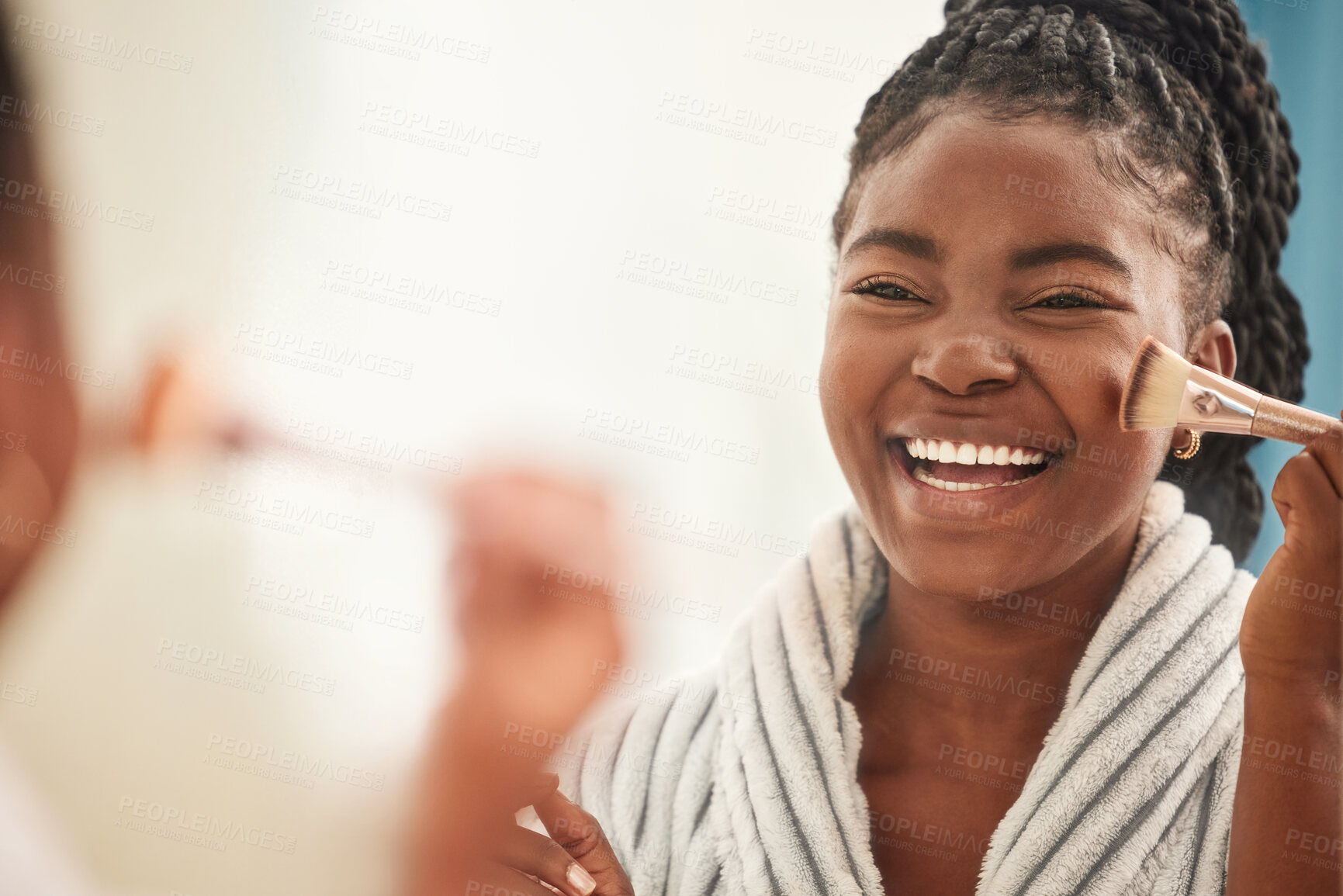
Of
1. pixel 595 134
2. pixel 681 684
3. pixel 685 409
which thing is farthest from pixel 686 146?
pixel 681 684

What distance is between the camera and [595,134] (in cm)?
76

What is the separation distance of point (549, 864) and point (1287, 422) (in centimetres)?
53

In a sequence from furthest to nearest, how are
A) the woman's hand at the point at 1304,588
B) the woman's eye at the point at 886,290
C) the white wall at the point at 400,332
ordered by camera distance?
the white wall at the point at 400,332
the woman's eye at the point at 886,290
the woman's hand at the point at 1304,588

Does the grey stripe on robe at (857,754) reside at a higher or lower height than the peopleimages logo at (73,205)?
lower

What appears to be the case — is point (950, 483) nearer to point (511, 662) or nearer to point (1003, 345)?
point (1003, 345)

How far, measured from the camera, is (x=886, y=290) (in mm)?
610

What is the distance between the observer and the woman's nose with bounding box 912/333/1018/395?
56 cm

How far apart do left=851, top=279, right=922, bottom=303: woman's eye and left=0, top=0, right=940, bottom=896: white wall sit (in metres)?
0.11

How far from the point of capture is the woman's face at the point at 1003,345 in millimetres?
561

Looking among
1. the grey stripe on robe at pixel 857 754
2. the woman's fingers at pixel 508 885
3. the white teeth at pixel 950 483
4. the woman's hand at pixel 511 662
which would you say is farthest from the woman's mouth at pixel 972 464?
the woman's fingers at pixel 508 885

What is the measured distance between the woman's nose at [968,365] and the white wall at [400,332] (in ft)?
0.56

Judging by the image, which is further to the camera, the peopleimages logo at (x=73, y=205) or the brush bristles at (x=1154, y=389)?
Result: the peopleimages logo at (x=73, y=205)

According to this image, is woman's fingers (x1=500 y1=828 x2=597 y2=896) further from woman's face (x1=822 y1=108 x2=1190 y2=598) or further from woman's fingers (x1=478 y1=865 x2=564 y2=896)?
woman's face (x1=822 y1=108 x2=1190 y2=598)

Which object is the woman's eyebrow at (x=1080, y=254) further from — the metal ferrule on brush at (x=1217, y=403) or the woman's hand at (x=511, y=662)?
the woman's hand at (x=511, y=662)
